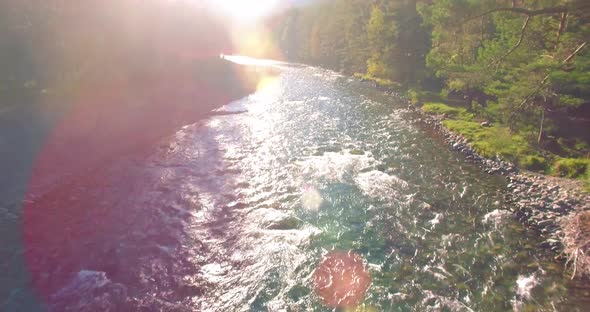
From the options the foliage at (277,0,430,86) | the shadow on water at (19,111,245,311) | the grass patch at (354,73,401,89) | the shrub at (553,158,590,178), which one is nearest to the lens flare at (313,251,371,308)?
the shadow on water at (19,111,245,311)

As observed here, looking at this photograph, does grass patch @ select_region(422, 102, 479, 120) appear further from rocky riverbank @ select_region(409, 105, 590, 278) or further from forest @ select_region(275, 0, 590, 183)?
rocky riverbank @ select_region(409, 105, 590, 278)

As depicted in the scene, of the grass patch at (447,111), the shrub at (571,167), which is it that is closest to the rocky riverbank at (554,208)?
the shrub at (571,167)

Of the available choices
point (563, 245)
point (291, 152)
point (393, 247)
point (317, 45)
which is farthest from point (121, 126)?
point (317, 45)

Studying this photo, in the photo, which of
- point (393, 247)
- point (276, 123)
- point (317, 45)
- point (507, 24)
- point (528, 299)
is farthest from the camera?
point (317, 45)

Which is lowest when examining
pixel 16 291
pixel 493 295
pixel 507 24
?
pixel 16 291

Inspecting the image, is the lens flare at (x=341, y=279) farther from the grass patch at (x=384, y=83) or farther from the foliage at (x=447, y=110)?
the grass patch at (x=384, y=83)

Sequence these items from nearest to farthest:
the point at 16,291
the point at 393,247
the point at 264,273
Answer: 1. the point at 16,291
2. the point at 264,273
3. the point at 393,247

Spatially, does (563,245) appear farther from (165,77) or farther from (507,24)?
(165,77)

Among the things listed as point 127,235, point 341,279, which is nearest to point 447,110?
point 341,279
